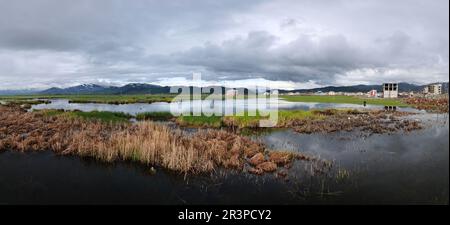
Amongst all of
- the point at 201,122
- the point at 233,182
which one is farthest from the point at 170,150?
the point at 201,122

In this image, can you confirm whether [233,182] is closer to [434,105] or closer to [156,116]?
[156,116]

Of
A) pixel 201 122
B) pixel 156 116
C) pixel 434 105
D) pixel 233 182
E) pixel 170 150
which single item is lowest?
pixel 233 182

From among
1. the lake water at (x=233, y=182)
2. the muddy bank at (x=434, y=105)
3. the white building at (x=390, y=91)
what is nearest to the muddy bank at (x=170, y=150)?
the lake water at (x=233, y=182)

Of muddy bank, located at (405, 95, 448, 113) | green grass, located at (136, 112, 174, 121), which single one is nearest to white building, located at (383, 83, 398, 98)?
muddy bank, located at (405, 95, 448, 113)

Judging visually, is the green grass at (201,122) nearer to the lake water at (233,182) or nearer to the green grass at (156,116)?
the green grass at (156,116)

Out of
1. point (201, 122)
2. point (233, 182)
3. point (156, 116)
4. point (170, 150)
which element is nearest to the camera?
point (233, 182)

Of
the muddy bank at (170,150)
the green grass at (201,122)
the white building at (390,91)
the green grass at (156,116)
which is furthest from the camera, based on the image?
the white building at (390,91)

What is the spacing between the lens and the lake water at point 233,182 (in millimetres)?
14711

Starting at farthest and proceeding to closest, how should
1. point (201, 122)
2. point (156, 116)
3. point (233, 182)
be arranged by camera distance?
point (156, 116)
point (201, 122)
point (233, 182)

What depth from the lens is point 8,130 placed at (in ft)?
98.6

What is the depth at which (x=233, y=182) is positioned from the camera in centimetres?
1667
